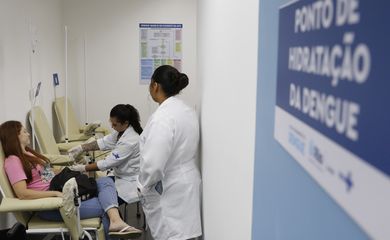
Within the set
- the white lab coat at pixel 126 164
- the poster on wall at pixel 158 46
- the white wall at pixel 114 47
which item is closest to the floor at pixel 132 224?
the white lab coat at pixel 126 164

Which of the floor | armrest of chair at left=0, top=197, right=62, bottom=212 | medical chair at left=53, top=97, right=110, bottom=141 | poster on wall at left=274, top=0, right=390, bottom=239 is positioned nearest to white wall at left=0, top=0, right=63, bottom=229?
medical chair at left=53, top=97, right=110, bottom=141

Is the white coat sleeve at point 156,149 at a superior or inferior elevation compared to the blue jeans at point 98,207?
superior

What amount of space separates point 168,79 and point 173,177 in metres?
0.58

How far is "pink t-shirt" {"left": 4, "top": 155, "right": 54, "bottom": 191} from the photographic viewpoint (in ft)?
8.00

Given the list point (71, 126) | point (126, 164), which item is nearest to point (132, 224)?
point (126, 164)

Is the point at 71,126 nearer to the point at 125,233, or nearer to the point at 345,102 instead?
the point at 125,233

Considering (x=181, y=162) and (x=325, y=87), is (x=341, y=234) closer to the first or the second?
(x=325, y=87)

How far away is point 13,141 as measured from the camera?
2539 mm

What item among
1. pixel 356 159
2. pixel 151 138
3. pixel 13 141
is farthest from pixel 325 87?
pixel 13 141

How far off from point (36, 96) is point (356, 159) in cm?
368

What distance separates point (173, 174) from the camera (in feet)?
7.72

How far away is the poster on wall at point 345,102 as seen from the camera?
424 mm

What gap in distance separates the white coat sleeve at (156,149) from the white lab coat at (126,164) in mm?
696

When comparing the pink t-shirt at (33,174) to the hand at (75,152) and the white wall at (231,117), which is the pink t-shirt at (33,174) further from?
the white wall at (231,117)
